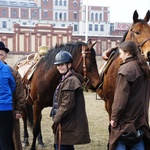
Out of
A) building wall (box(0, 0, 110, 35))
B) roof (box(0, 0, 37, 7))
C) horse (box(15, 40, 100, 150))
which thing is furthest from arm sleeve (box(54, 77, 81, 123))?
roof (box(0, 0, 37, 7))

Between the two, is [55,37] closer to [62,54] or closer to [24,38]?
[24,38]

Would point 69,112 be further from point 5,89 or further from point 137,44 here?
point 137,44

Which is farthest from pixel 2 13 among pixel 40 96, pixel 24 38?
pixel 40 96

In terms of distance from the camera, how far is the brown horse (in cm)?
489

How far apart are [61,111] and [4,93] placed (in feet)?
2.81

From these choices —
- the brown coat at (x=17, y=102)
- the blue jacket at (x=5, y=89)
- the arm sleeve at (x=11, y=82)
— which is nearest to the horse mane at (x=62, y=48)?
the brown coat at (x=17, y=102)

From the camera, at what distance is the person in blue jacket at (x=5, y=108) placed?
4.20 metres

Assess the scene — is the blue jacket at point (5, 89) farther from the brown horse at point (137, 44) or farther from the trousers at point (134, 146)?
the brown horse at point (137, 44)

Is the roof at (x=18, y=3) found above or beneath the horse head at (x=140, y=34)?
above

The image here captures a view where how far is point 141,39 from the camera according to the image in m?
4.99

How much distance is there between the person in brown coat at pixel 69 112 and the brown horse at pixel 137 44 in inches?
50.5

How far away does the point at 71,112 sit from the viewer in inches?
156

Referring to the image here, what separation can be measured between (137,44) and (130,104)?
163 cm

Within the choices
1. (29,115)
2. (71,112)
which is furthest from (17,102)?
(29,115)
